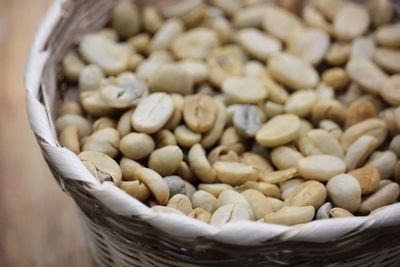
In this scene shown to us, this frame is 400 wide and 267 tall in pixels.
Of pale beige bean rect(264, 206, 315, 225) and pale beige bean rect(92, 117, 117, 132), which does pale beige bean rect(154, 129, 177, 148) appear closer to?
pale beige bean rect(92, 117, 117, 132)

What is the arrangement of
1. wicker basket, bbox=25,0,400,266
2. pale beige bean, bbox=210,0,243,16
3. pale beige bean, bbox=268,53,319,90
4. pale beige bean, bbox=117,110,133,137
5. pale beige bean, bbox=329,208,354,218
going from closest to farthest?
1. wicker basket, bbox=25,0,400,266
2. pale beige bean, bbox=329,208,354,218
3. pale beige bean, bbox=117,110,133,137
4. pale beige bean, bbox=268,53,319,90
5. pale beige bean, bbox=210,0,243,16

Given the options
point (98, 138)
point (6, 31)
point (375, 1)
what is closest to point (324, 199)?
point (98, 138)

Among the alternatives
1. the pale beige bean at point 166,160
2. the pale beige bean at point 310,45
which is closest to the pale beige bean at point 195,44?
the pale beige bean at point 310,45

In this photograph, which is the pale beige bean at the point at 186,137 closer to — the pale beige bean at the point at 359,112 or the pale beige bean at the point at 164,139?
the pale beige bean at the point at 164,139

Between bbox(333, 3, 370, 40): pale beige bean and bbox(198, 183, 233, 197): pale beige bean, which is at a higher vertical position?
bbox(333, 3, 370, 40): pale beige bean

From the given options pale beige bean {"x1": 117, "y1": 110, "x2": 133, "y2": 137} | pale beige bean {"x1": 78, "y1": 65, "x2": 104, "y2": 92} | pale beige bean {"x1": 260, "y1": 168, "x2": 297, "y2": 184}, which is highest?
pale beige bean {"x1": 78, "y1": 65, "x2": 104, "y2": 92}

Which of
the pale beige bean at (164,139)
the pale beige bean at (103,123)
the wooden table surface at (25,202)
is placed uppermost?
the pale beige bean at (103,123)

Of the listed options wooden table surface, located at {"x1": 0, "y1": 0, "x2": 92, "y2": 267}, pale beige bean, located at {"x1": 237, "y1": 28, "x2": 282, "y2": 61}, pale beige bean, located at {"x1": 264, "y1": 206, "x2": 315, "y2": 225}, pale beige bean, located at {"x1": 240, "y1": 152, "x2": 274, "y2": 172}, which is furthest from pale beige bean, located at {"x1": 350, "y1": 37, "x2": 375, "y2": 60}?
wooden table surface, located at {"x1": 0, "y1": 0, "x2": 92, "y2": 267}
